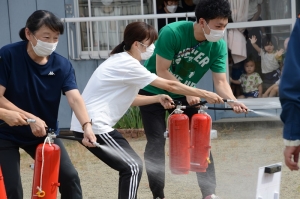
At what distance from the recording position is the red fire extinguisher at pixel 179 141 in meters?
6.30

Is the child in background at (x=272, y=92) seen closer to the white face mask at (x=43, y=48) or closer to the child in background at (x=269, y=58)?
the child in background at (x=269, y=58)

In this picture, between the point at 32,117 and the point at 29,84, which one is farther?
the point at 29,84

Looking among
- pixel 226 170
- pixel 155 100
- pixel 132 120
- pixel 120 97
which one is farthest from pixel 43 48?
pixel 132 120

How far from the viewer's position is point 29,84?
5230 millimetres

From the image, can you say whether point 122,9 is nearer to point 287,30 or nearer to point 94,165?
point 287,30

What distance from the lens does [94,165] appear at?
8922mm

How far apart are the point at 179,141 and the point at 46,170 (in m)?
1.59

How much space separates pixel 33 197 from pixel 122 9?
674cm

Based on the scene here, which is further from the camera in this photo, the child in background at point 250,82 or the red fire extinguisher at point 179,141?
the child in background at point 250,82

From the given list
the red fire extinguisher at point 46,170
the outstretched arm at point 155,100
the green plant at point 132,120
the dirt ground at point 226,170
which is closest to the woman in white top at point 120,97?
the outstretched arm at point 155,100

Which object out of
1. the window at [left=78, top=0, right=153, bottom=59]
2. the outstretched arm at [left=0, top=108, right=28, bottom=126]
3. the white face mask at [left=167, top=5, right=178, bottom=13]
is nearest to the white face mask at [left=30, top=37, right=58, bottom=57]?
the outstretched arm at [left=0, top=108, right=28, bottom=126]

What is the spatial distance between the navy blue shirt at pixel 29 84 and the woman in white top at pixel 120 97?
0.31 m

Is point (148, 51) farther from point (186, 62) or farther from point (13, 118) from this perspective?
point (13, 118)

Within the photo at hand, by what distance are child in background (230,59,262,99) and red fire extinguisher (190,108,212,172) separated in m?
5.06
